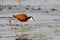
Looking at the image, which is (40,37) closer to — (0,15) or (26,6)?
(0,15)

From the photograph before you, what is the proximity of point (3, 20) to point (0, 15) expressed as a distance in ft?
3.38

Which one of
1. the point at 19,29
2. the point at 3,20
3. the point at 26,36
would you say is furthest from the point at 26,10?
the point at 26,36

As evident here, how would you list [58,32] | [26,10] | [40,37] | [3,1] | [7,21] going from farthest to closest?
[3,1], [26,10], [7,21], [58,32], [40,37]

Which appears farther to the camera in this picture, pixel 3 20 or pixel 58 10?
pixel 58 10

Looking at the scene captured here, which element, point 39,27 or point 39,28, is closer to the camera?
point 39,28

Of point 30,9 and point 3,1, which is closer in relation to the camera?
point 30,9

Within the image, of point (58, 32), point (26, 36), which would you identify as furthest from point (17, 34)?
point (58, 32)

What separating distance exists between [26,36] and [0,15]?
3343mm

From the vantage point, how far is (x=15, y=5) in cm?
1354

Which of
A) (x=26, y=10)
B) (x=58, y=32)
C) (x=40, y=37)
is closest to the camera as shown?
(x=40, y=37)

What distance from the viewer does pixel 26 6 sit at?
1324 cm

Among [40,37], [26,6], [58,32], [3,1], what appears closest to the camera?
[40,37]

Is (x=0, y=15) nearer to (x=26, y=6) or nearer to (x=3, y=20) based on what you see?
(x=3, y=20)

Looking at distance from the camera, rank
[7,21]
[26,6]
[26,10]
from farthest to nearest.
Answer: [26,6], [26,10], [7,21]
